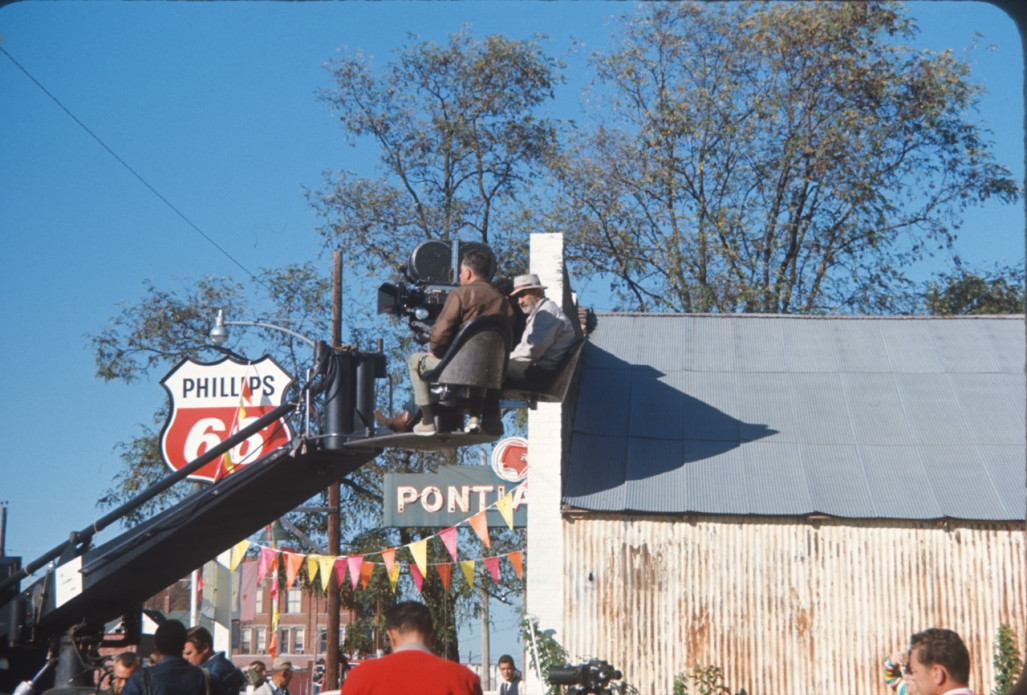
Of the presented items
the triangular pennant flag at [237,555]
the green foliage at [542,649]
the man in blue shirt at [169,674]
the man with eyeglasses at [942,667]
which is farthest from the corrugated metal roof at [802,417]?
the man with eyeglasses at [942,667]

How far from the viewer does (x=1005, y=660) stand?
1559 centimetres

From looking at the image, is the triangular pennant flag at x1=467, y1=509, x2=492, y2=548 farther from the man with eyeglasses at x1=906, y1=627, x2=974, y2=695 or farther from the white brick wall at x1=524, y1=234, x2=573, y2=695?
the man with eyeglasses at x1=906, y1=627, x2=974, y2=695

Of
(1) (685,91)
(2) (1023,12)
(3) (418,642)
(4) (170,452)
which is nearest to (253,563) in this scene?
(4) (170,452)

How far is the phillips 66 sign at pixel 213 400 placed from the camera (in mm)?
19547

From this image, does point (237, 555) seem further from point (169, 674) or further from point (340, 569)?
point (169, 674)

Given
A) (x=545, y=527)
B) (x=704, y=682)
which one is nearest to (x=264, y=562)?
(x=545, y=527)

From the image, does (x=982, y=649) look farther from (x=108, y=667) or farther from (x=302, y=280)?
(x=302, y=280)

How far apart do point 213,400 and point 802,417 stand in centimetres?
862

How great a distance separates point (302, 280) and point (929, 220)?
568 inches

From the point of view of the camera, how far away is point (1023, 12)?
5.06m

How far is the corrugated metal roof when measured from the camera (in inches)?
653

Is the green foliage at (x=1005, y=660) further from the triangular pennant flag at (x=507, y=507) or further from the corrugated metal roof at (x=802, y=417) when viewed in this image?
the triangular pennant flag at (x=507, y=507)

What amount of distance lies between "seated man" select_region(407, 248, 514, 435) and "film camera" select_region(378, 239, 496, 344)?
15 cm

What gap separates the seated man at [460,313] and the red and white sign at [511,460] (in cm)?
1250
